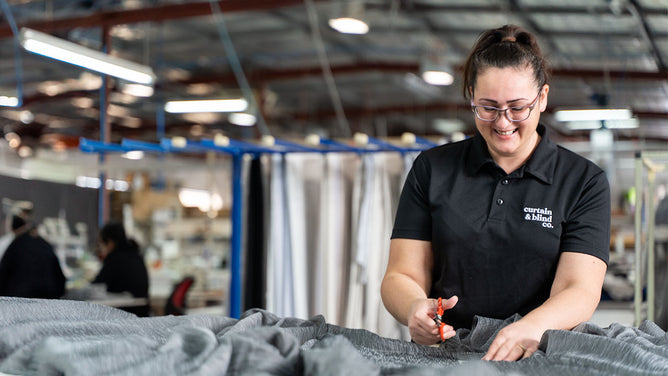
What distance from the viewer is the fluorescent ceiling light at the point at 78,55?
16.0 ft

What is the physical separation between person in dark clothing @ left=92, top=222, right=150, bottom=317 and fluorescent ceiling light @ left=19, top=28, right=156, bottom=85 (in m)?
1.29

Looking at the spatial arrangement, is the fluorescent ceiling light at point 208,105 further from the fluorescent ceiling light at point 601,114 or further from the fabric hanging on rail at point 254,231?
the fabric hanging on rail at point 254,231

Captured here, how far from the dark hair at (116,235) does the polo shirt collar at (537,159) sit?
481 cm

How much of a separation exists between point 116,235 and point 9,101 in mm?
1443

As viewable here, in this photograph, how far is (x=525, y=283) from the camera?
186 centimetres

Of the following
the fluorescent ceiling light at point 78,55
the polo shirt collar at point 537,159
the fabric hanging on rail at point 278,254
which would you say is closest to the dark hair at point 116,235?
the fluorescent ceiling light at point 78,55

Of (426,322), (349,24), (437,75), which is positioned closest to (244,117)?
(437,75)

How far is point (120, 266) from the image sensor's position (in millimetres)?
6207

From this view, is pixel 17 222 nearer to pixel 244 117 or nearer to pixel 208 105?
pixel 208 105

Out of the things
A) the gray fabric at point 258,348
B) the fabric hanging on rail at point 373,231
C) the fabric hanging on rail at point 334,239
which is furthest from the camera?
the fabric hanging on rail at point 334,239

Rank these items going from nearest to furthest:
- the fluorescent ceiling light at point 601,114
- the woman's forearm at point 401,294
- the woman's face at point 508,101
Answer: the woman's face at point 508,101, the woman's forearm at point 401,294, the fluorescent ceiling light at point 601,114

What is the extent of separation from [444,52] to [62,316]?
1039 centimetres

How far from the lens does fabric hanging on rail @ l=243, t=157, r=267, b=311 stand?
4.61 meters

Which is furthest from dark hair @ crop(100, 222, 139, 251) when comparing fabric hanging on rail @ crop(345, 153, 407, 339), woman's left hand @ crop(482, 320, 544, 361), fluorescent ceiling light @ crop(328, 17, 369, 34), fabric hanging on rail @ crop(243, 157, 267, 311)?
woman's left hand @ crop(482, 320, 544, 361)
